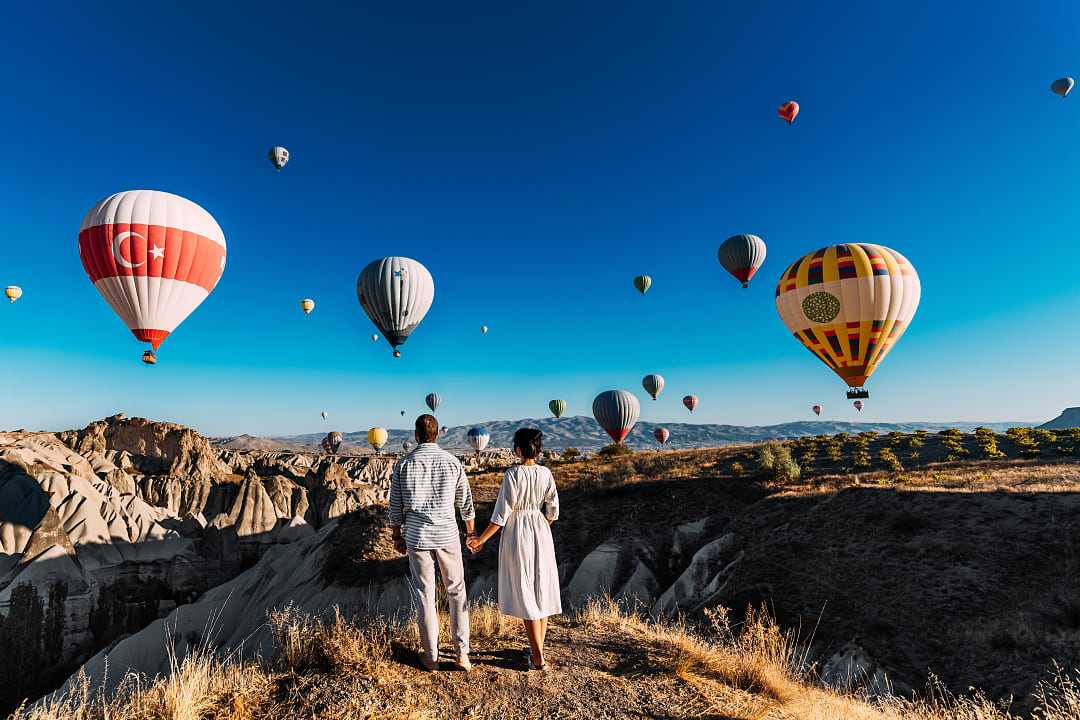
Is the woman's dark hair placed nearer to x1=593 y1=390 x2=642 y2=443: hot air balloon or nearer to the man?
the man

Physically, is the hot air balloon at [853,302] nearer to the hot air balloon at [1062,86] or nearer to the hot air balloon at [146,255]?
the hot air balloon at [1062,86]

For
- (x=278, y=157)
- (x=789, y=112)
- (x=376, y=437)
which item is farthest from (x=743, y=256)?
(x=376, y=437)

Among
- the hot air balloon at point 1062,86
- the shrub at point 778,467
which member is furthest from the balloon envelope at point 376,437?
the hot air balloon at point 1062,86

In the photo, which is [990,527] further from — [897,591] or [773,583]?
[773,583]

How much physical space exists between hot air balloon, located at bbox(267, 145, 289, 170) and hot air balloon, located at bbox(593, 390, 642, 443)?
102 ft

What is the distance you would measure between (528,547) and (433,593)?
1.04 meters

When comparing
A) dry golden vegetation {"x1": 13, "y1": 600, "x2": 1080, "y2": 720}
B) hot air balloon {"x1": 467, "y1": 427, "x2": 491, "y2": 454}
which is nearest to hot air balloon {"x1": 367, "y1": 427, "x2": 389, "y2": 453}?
hot air balloon {"x1": 467, "y1": 427, "x2": 491, "y2": 454}

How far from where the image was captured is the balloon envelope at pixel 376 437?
2790 inches

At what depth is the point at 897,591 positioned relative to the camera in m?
12.1

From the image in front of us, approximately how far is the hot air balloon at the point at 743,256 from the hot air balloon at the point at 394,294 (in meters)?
21.0

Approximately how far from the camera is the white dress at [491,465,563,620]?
527cm

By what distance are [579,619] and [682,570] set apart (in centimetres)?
1259

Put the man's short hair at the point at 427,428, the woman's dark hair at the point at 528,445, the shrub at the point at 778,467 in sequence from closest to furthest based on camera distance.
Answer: the man's short hair at the point at 427,428 → the woman's dark hair at the point at 528,445 → the shrub at the point at 778,467

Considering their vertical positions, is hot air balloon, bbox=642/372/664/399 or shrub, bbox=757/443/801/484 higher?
hot air balloon, bbox=642/372/664/399
